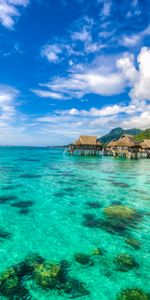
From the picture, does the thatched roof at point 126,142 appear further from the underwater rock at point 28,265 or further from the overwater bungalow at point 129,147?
the underwater rock at point 28,265

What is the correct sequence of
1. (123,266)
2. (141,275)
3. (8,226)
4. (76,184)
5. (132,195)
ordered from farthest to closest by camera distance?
(76,184) < (132,195) < (8,226) < (123,266) < (141,275)

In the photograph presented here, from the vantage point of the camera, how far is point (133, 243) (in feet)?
27.8

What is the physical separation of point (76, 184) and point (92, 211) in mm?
7617

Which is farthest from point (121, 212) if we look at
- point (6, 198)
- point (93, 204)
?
point (6, 198)

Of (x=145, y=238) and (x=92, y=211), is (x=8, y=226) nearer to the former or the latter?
(x=92, y=211)

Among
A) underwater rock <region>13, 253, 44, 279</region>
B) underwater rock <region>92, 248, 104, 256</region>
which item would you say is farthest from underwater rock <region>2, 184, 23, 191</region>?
underwater rock <region>92, 248, 104, 256</region>

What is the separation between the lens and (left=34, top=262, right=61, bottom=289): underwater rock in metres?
5.96

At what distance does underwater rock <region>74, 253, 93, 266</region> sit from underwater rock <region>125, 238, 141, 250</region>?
1753 mm

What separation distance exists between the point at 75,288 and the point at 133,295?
1.44 metres

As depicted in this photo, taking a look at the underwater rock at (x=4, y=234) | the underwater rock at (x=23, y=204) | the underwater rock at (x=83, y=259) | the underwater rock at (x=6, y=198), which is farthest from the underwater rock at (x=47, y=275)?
the underwater rock at (x=6, y=198)

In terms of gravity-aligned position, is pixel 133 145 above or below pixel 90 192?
above

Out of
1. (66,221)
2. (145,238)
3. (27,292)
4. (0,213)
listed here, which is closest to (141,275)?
(145,238)

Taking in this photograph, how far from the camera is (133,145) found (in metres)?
53.0

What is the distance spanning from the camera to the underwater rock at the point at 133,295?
5539 millimetres
